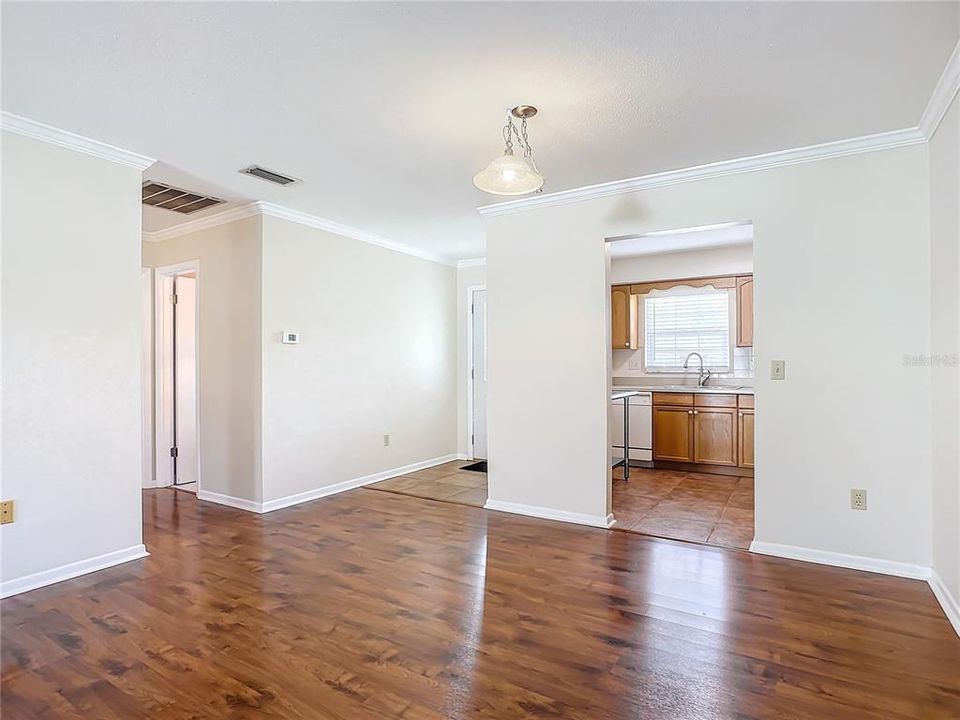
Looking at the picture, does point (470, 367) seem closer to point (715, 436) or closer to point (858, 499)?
point (715, 436)

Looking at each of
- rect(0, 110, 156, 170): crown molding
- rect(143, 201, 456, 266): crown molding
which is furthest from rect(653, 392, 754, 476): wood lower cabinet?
rect(0, 110, 156, 170): crown molding

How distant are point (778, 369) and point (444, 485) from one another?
10.2ft

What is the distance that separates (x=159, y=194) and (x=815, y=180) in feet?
14.5

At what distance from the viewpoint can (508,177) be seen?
8.39 ft

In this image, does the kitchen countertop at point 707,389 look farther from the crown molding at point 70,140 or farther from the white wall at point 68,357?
the crown molding at point 70,140

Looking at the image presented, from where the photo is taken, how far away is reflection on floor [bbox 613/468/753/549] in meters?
3.77

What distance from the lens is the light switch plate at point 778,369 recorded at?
10.9ft

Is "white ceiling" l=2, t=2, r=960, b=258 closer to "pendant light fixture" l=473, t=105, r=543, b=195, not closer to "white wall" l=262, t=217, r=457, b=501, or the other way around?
"pendant light fixture" l=473, t=105, r=543, b=195

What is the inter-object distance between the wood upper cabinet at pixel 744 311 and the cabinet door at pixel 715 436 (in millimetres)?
896

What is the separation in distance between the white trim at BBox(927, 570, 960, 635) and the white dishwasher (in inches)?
128

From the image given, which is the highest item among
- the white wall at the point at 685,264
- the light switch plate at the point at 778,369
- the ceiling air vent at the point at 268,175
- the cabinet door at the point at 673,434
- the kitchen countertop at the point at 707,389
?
the ceiling air vent at the point at 268,175

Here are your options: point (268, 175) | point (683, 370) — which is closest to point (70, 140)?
point (268, 175)

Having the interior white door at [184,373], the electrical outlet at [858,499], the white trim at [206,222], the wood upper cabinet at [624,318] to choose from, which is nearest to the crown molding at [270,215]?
the white trim at [206,222]

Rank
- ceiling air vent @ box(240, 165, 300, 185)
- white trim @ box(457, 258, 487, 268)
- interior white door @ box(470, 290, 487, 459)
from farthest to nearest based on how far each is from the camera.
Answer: interior white door @ box(470, 290, 487, 459) → white trim @ box(457, 258, 487, 268) → ceiling air vent @ box(240, 165, 300, 185)
